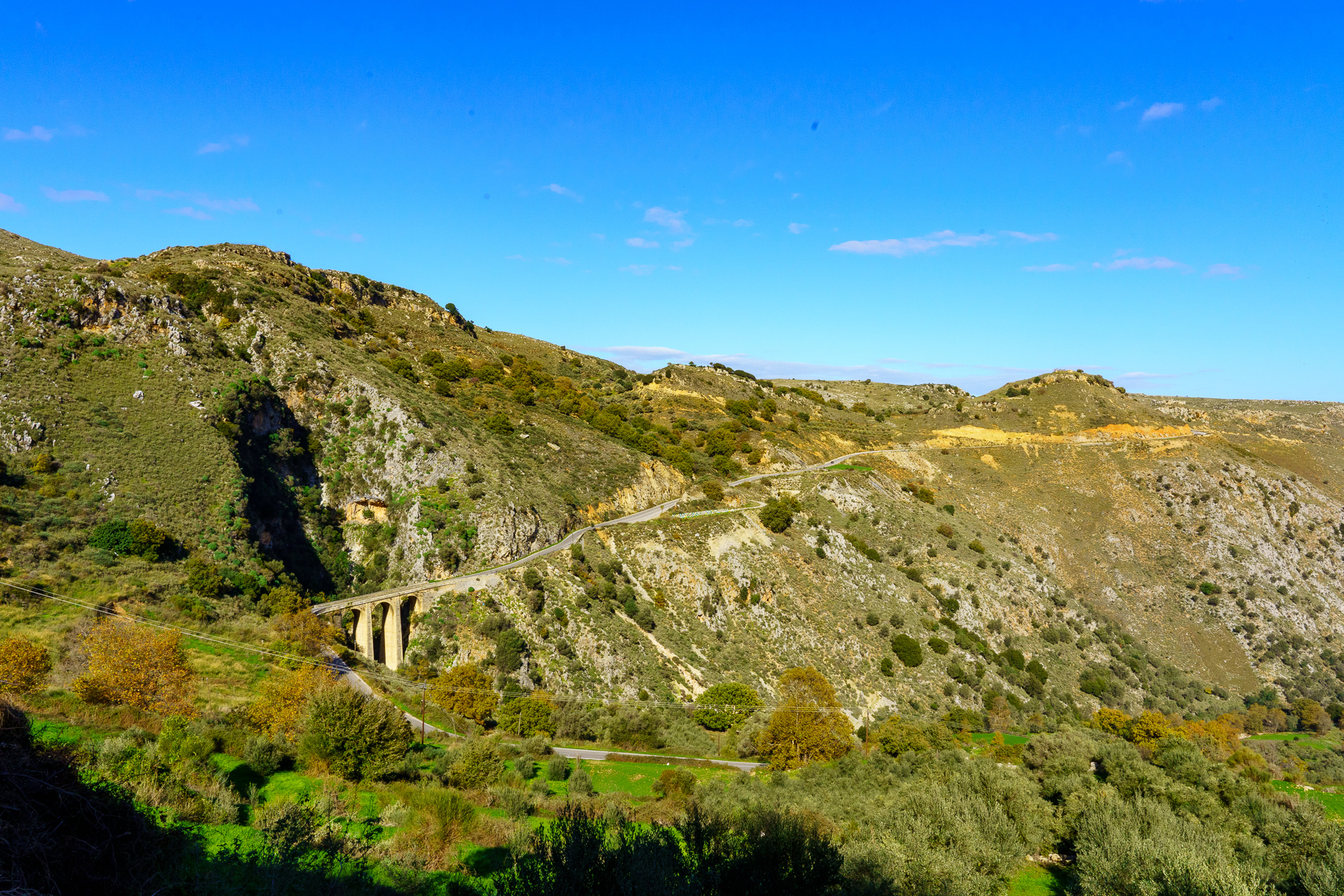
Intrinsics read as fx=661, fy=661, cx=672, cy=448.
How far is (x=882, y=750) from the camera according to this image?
33.5m

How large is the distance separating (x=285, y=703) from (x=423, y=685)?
1403cm

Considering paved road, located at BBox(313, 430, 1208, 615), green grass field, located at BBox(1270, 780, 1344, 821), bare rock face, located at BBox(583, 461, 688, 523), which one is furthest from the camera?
bare rock face, located at BBox(583, 461, 688, 523)

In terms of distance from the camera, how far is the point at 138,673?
20.6m

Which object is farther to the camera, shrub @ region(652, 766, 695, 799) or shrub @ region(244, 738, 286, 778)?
shrub @ region(652, 766, 695, 799)

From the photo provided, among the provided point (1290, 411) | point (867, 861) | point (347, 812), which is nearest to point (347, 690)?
point (347, 812)

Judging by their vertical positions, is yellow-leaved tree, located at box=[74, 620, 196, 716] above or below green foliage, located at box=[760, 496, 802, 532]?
below

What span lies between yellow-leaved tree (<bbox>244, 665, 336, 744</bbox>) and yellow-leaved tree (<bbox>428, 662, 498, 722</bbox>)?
9.63m

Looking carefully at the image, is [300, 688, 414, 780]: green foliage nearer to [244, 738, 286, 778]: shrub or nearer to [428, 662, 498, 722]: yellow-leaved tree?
[244, 738, 286, 778]: shrub

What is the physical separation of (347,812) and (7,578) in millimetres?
23307

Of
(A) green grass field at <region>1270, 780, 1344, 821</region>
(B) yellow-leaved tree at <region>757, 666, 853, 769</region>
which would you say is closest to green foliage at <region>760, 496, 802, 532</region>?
(B) yellow-leaved tree at <region>757, 666, 853, 769</region>

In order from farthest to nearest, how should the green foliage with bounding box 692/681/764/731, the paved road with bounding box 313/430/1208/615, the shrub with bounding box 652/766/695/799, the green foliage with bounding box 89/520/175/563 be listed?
1. the paved road with bounding box 313/430/1208/615
2. the green foliage with bounding box 692/681/764/731
3. the green foliage with bounding box 89/520/175/563
4. the shrub with bounding box 652/766/695/799

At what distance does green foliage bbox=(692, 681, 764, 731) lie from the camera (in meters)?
39.9

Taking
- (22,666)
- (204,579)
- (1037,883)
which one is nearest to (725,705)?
(1037,883)

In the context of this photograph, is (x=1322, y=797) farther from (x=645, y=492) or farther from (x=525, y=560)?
(x=645, y=492)
